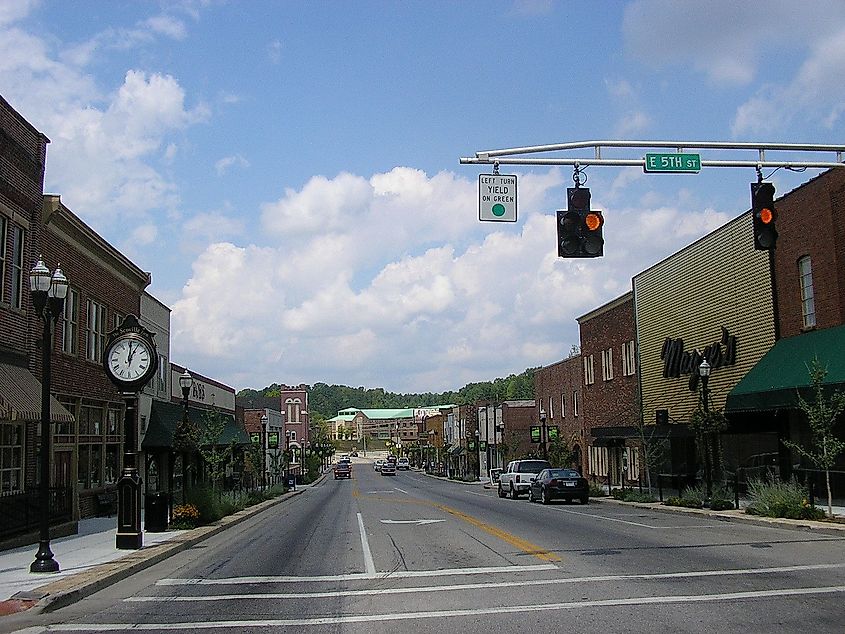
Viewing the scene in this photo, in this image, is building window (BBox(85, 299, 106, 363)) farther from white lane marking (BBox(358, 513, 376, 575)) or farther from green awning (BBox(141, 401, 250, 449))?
white lane marking (BBox(358, 513, 376, 575))

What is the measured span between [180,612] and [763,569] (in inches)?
330

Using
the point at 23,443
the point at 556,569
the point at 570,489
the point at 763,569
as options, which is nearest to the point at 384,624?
the point at 556,569

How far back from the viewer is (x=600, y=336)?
50.5 m

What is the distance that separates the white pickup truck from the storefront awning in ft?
79.9

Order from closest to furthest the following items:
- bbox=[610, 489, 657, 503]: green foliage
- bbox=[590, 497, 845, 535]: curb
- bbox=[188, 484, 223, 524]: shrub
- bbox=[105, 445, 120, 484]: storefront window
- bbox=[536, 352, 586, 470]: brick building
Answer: bbox=[590, 497, 845, 535]: curb → bbox=[188, 484, 223, 524]: shrub → bbox=[105, 445, 120, 484]: storefront window → bbox=[610, 489, 657, 503]: green foliage → bbox=[536, 352, 586, 470]: brick building

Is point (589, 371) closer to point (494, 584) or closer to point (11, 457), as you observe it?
point (11, 457)

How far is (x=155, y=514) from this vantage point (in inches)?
850

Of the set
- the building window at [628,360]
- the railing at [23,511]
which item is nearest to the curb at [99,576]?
the railing at [23,511]

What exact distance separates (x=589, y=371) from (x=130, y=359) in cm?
3768

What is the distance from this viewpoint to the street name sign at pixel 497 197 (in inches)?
557

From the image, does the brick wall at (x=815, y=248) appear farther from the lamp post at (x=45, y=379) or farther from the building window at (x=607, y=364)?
the lamp post at (x=45, y=379)

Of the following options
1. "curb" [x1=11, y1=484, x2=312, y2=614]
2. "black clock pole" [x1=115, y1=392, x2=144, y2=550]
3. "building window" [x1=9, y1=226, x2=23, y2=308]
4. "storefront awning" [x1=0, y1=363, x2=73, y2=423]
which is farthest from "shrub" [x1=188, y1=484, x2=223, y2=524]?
"building window" [x1=9, y1=226, x2=23, y2=308]

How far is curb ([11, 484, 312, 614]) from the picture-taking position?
11500mm

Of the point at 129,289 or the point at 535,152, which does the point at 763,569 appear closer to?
the point at 535,152
